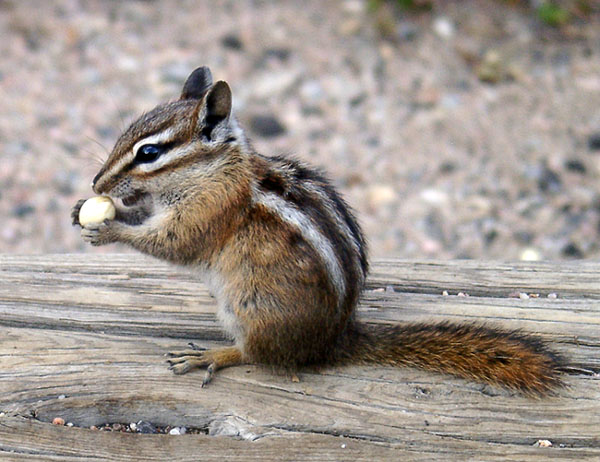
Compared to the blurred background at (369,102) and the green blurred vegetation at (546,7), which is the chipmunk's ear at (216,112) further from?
the green blurred vegetation at (546,7)

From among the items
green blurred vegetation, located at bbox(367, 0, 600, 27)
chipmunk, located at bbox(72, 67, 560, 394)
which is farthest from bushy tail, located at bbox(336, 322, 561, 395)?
green blurred vegetation, located at bbox(367, 0, 600, 27)

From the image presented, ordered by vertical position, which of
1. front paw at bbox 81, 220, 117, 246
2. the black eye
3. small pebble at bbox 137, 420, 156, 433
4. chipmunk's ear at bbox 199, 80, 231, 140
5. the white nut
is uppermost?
chipmunk's ear at bbox 199, 80, 231, 140

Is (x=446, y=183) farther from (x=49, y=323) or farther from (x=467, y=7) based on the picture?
(x=49, y=323)

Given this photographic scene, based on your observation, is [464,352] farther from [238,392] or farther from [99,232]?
[99,232]

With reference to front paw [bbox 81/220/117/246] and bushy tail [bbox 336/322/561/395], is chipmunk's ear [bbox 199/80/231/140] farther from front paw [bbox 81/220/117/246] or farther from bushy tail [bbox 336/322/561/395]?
bushy tail [bbox 336/322/561/395]

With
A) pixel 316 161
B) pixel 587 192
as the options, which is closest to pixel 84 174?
pixel 316 161

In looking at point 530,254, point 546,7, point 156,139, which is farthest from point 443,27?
point 156,139
